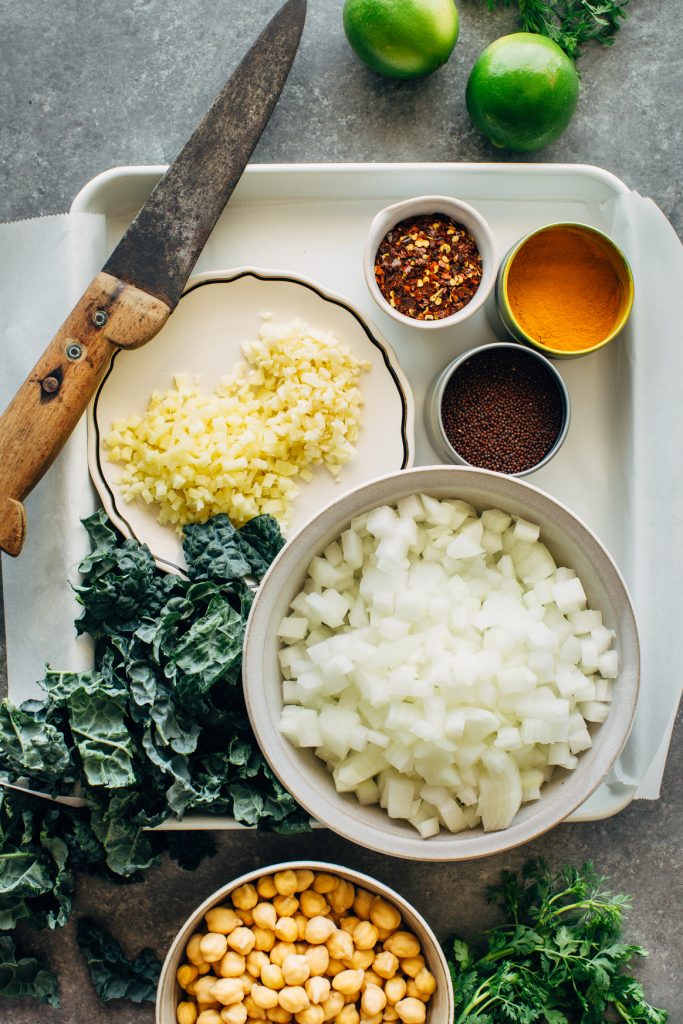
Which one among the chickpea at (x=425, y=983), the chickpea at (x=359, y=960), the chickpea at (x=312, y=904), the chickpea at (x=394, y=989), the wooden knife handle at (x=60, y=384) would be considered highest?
the wooden knife handle at (x=60, y=384)

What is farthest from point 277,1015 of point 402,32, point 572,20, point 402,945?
point 572,20

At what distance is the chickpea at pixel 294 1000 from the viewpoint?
1493mm

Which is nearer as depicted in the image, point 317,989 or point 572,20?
point 317,989

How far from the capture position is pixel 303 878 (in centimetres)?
156

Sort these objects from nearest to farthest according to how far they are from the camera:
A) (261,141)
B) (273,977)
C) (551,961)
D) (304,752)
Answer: (304,752)
(273,977)
(551,961)
(261,141)

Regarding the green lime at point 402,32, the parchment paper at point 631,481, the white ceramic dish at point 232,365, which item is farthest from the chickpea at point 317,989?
the green lime at point 402,32

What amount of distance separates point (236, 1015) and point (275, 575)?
0.81 metres

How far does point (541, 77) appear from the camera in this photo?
5.09ft

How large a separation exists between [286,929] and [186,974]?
0.20 m

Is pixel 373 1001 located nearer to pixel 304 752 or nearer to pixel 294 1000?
pixel 294 1000

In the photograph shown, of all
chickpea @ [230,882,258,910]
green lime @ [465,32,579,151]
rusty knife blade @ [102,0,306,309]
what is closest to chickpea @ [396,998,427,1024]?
chickpea @ [230,882,258,910]

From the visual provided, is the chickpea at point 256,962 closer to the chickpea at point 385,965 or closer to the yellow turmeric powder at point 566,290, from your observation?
the chickpea at point 385,965

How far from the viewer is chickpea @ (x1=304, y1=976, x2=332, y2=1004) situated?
1505 mm

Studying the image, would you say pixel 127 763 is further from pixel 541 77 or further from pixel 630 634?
pixel 541 77
